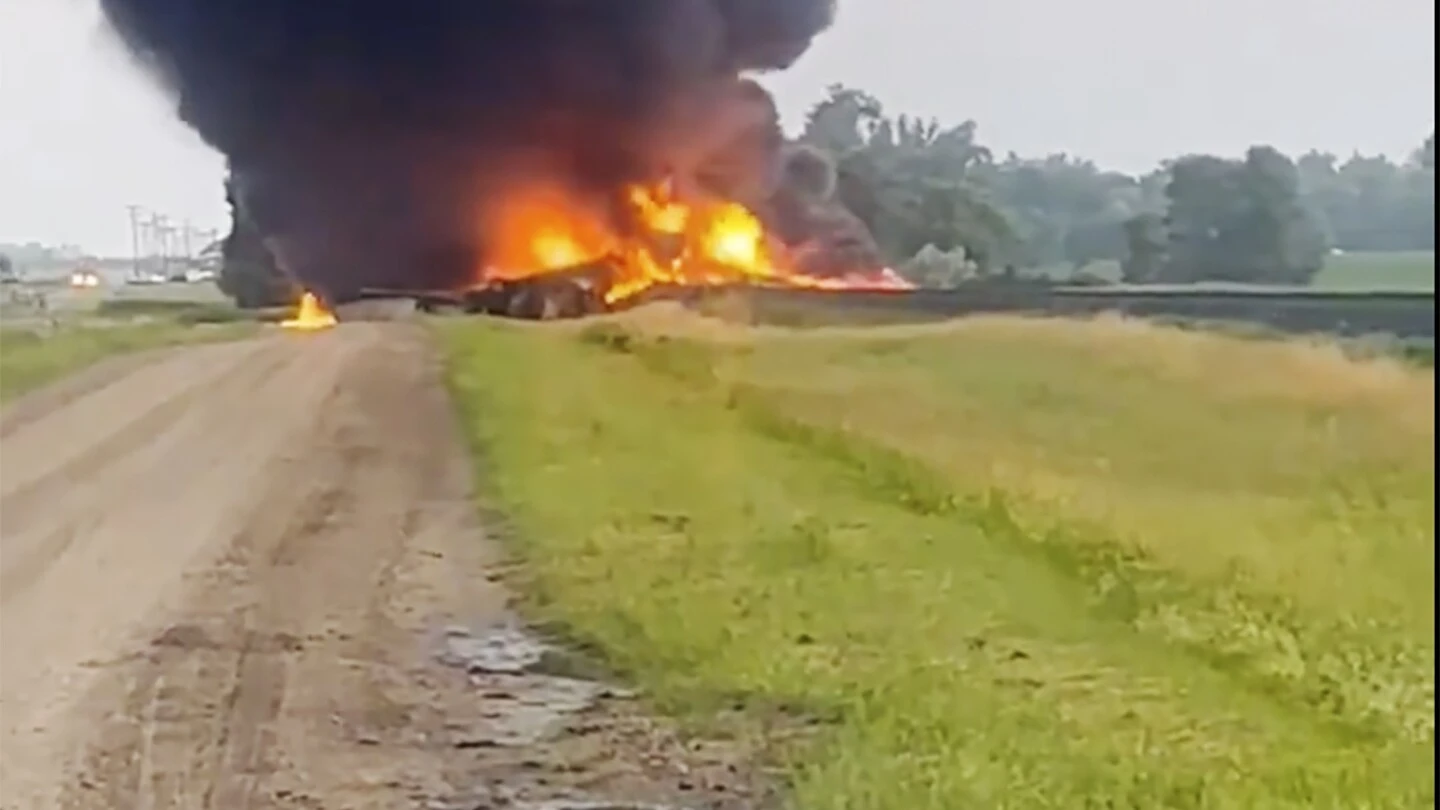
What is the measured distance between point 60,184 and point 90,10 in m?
0.24

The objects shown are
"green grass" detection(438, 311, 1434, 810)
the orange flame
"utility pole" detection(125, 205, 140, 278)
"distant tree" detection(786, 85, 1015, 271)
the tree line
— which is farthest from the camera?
"utility pole" detection(125, 205, 140, 278)

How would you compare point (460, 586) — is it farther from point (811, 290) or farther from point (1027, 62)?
point (1027, 62)

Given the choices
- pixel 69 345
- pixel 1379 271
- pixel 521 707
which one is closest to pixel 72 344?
pixel 69 345

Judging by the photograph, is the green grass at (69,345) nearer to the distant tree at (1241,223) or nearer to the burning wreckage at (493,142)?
the burning wreckage at (493,142)

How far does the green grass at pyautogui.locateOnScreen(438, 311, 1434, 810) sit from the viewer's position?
4.64 ft

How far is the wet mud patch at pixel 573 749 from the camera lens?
60.3 inches

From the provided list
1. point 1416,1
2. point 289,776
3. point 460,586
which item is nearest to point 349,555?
point 460,586

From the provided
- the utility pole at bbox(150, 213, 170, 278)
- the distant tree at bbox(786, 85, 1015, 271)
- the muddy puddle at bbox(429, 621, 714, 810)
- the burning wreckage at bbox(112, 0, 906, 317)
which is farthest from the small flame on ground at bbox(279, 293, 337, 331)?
the distant tree at bbox(786, 85, 1015, 271)

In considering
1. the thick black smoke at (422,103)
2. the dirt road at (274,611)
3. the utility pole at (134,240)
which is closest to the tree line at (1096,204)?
the thick black smoke at (422,103)

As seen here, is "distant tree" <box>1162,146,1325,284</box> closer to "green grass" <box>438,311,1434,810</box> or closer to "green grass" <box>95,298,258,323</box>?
"green grass" <box>438,311,1434,810</box>

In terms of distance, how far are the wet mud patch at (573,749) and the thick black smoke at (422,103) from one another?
2.31ft

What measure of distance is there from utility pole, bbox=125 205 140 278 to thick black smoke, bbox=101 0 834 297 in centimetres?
14

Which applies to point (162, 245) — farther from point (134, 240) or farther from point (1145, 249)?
point (1145, 249)

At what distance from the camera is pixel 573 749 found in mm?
1593
